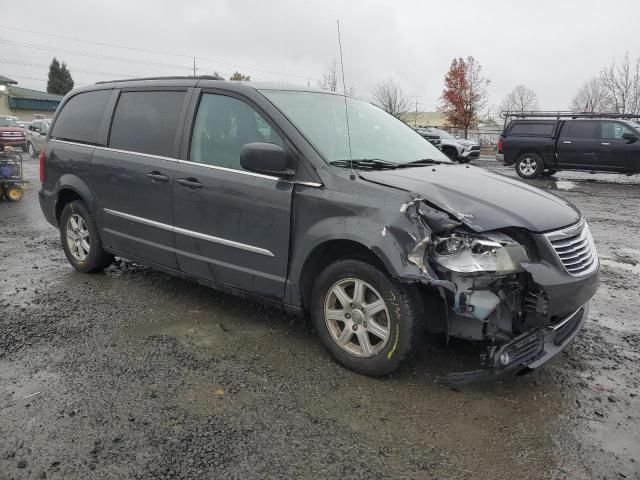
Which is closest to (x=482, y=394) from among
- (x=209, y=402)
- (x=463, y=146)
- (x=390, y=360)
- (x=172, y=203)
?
(x=390, y=360)

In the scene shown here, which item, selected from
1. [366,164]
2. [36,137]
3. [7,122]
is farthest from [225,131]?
[7,122]

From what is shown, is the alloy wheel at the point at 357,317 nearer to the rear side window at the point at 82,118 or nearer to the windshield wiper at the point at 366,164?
the windshield wiper at the point at 366,164

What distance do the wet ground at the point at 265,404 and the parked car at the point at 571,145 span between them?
11908 mm

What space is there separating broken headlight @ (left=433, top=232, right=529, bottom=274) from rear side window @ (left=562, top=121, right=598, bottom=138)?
46.4 feet

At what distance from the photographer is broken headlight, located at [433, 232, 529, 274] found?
2.86 meters

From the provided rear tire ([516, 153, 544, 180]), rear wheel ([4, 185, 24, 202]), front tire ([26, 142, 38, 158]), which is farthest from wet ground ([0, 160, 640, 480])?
front tire ([26, 142, 38, 158])

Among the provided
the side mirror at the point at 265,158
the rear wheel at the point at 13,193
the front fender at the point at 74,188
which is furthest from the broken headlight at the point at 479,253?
the rear wheel at the point at 13,193

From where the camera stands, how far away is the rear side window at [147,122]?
422 centimetres

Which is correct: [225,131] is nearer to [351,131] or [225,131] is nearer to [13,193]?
[351,131]

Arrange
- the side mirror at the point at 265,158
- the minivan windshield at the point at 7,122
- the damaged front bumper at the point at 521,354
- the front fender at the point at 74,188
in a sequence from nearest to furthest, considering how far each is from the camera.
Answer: the damaged front bumper at the point at 521,354, the side mirror at the point at 265,158, the front fender at the point at 74,188, the minivan windshield at the point at 7,122

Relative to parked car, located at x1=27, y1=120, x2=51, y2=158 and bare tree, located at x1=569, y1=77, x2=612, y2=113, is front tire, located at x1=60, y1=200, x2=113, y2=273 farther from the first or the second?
bare tree, located at x1=569, y1=77, x2=612, y2=113

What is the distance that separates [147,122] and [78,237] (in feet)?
5.46

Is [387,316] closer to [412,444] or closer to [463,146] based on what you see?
[412,444]

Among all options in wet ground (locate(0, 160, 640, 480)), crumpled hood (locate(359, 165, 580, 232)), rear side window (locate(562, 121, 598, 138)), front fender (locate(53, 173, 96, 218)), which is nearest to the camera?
wet ground (locate(0, 160, 640, 480))
